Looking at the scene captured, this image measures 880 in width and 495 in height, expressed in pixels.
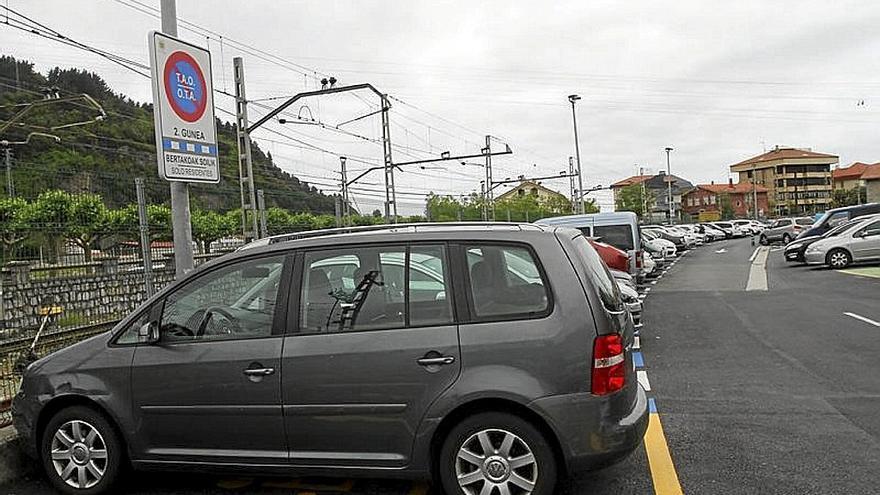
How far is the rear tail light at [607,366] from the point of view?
3734 mm

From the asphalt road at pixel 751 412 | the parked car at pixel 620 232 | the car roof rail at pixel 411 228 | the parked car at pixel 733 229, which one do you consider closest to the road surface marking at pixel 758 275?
the parked car at pixel 620 232

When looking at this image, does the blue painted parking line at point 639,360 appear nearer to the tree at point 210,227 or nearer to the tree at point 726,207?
the tree at point 210,227

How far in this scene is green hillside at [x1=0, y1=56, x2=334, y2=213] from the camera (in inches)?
361

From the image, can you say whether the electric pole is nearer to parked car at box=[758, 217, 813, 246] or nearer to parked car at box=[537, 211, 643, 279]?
parked car at box=[537, 211, 643, 279]

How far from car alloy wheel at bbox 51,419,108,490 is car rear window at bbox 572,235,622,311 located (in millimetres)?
3200

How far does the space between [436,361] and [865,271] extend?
65.1ft

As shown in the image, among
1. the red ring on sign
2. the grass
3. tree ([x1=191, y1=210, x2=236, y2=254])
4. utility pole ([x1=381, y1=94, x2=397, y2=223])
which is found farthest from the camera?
utility pole ([x1=381, y1=94, x2=397, y2=223])

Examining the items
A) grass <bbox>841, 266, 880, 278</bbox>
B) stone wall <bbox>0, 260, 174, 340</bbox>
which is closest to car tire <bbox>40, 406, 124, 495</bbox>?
stone wall <bbox>0, 260, 174, 340</bbox>

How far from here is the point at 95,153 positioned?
18.9m

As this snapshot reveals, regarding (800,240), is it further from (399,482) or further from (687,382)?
(399,482)

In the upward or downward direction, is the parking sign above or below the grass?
above

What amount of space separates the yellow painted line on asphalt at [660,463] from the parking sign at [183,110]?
4737 millimetres

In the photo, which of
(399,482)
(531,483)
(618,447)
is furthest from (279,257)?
(618,447)

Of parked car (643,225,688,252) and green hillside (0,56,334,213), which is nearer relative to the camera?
green hillside (0,56,334,213)
